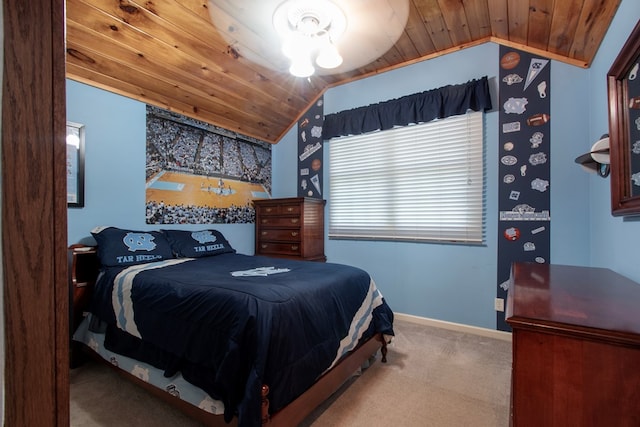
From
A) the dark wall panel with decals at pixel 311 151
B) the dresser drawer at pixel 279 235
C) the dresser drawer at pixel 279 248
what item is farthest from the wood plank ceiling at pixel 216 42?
the dresser drawer at pixel 279 248

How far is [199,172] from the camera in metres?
3.28

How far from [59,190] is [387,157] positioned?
304 cm

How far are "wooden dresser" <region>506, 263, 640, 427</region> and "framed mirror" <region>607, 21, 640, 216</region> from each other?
81 centimetres

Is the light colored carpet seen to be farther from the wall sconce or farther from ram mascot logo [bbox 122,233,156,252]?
the wall sconce

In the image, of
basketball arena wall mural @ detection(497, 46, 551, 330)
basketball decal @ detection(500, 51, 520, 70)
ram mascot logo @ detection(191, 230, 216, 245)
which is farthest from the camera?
ram mascot logo @ detection(191, 230, 216, 245)

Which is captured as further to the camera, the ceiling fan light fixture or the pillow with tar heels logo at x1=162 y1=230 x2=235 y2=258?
the pillow with tar heels logo at x1=162 y1=230 x2=235 y2=258

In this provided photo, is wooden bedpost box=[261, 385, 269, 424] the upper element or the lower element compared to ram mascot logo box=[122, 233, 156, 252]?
lower

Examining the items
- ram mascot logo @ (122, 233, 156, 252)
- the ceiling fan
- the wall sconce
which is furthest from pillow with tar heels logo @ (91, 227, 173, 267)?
the wall sconce

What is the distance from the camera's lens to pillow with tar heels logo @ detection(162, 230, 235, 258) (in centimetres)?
272

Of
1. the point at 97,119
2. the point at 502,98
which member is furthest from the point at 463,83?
the point at 97,119

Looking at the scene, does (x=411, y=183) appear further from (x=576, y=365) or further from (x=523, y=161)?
(x=576, y=365)

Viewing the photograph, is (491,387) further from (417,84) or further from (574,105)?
(417,84)

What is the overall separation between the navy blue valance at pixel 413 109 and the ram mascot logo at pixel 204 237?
1.78 metres

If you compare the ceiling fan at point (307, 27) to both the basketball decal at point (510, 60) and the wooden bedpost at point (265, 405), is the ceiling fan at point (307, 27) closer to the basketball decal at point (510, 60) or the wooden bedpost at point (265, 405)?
the basketball decal at point (510, 60)
